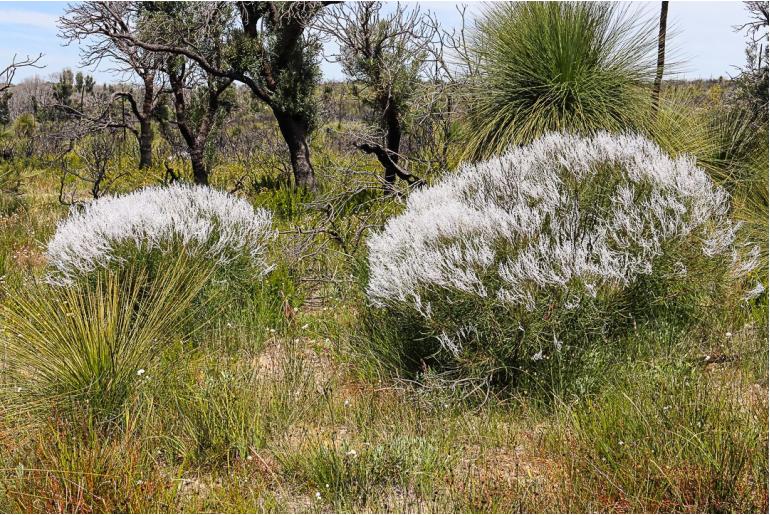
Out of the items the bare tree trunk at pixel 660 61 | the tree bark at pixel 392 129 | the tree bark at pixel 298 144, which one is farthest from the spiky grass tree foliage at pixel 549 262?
the tree bark at pixel 298 144

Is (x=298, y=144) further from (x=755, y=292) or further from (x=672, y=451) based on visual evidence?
(x=672, y=451)

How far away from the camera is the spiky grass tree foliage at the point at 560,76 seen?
6227 millimetres

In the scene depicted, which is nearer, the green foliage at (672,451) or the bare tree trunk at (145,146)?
the green foliage at (672,451)

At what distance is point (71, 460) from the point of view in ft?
10.4

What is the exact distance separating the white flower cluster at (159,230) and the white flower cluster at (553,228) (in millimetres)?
1549

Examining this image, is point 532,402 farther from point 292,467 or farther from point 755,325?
point 755,325

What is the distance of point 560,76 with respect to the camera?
20.6 ft

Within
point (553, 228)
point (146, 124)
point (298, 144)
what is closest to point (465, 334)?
point (553, 228)

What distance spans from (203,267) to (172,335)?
941 mm

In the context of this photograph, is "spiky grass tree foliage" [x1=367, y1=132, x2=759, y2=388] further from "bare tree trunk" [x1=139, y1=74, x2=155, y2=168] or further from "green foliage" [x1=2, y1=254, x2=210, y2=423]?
"bare tree trunk" [x1=139, y1=74, x2=155, y2=168]

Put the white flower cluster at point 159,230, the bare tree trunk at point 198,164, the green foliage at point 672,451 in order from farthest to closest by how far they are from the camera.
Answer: the bare tree trunk at point 198,164 < the white flower cluster at point 159,230 < the green foliage at point 672,451

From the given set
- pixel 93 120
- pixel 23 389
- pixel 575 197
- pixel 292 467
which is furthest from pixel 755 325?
pixel 93 120

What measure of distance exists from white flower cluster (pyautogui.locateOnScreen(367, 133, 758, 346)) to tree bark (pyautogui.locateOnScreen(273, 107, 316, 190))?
6.00 metres

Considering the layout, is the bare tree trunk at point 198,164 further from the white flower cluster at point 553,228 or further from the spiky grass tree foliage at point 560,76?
the white flower cluster at point 553,228
